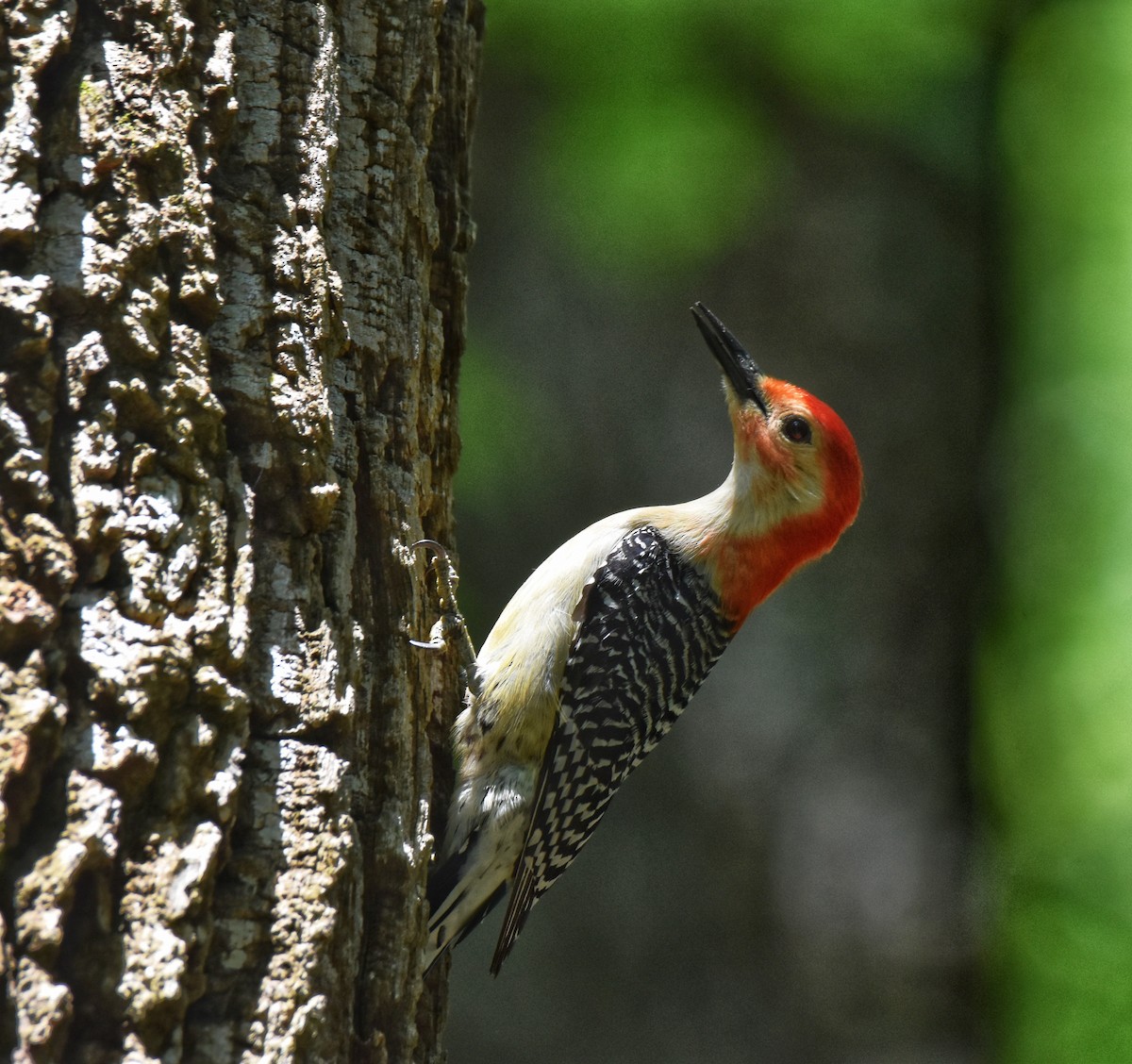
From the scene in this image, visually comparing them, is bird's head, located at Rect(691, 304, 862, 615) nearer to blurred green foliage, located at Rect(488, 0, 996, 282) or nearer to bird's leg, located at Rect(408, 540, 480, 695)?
blurred green foliage, located at Rect(488, 0, 996, 282)

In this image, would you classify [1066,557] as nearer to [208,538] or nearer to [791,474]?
[791,474]

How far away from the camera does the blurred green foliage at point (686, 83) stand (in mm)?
4746

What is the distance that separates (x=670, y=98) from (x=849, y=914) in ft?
13.1

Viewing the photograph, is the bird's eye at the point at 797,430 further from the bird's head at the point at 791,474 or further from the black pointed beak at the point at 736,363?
the black pointed beak at the point at 736,363

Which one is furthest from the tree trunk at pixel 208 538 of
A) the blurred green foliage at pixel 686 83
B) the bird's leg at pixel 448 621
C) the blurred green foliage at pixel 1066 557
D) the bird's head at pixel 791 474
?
the blurred green foliage at pixel 1066 557

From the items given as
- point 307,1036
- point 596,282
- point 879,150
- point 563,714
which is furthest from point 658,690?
point 879,150

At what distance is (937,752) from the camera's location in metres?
5.95

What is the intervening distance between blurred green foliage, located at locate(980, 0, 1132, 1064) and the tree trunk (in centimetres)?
458

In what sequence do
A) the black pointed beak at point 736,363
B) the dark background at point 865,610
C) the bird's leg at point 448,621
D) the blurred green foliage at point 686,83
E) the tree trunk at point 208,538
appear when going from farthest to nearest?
the dark background at point 865,610, the blurred green foliage at point 686,83, the black pointed beak at point 736,363, the bird's leg at point 448,621, the tree trunk at point 208,538

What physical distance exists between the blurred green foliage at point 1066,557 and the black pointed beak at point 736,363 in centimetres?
237

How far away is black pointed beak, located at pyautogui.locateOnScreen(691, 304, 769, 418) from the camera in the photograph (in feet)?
14.6

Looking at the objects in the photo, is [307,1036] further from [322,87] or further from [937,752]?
[937,752]

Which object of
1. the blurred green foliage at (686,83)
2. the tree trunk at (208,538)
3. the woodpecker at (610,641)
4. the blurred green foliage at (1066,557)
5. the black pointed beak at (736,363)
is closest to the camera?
the tree trunk at (208,538)

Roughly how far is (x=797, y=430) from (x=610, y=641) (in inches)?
45.8
